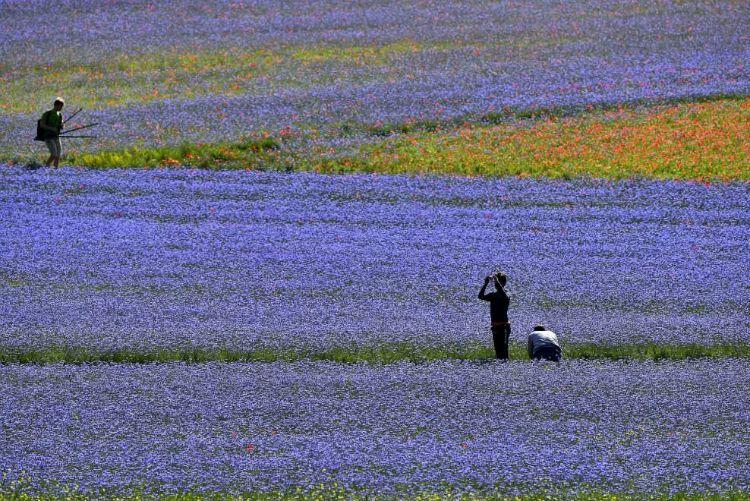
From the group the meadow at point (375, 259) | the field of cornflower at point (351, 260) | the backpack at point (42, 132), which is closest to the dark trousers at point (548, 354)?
the meadow at point (375, 259)

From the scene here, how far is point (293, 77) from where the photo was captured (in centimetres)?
3875

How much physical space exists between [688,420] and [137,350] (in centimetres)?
795

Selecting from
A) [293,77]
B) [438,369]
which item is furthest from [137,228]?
[293,77]

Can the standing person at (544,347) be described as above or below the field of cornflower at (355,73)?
below

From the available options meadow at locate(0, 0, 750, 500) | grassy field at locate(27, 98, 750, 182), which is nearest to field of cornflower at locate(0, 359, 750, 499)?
meadow at locate(0, 0, 750, 500)

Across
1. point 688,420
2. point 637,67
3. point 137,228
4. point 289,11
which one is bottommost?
point 688,420

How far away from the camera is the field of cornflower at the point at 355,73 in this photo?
31.1 meters

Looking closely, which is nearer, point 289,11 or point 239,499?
point 239,499

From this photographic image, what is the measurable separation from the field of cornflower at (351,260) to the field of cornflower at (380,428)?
137 centimetres

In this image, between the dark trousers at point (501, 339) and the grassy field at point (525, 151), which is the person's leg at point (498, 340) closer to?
the dark trousers at point (501, 339)

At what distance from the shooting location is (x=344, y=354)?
1770cm

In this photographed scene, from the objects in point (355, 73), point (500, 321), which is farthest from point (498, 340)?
point (355, 73)

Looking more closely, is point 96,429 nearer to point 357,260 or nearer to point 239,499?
point 239,499

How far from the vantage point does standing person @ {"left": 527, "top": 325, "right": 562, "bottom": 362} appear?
17234 mm
